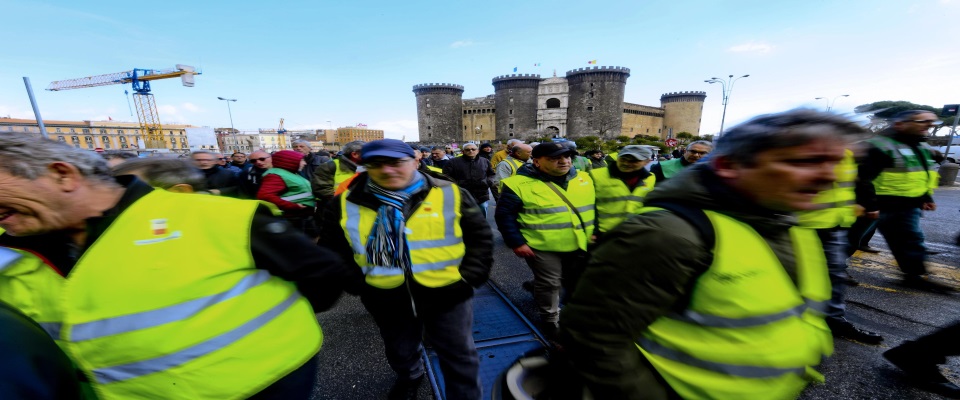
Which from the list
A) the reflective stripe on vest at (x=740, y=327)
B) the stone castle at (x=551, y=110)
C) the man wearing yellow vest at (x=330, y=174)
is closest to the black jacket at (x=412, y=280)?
the reflective stripe on vest at (x=740, y=327)

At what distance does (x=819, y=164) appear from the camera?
2.97 feet

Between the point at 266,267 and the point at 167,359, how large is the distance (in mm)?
330

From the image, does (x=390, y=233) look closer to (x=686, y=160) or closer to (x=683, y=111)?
(x=686, y=160)

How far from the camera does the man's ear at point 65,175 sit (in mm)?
1002

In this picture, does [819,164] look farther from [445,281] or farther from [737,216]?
[445,281]

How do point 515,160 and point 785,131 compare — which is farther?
point 515,160

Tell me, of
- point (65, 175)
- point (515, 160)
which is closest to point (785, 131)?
point (65, 175)

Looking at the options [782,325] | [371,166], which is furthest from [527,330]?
[782,325]

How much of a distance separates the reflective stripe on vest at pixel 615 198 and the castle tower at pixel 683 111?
54.0 metres

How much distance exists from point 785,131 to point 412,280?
1591 mm

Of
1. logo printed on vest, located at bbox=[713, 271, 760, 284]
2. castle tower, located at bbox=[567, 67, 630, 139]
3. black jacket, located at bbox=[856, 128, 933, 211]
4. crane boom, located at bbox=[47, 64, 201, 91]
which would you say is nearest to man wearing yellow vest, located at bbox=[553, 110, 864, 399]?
logo printed on vest, located at bbox=[713, 271, 760, 284]

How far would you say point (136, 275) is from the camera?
963 mm

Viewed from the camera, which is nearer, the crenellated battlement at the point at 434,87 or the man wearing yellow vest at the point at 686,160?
the man wearing yellow vest at the point at 686,160

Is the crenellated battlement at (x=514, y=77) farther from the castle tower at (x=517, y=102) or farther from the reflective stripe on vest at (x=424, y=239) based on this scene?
the reflective stripe on vest at (x=424, y=239)
